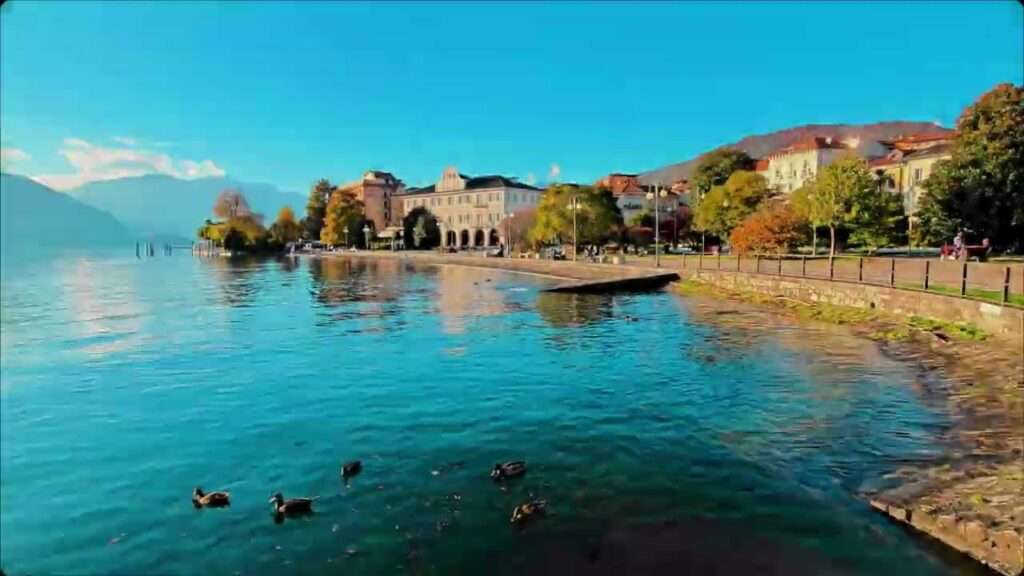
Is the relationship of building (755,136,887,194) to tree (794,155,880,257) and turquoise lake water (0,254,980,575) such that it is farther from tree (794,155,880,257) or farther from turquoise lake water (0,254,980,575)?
turquoise lake water (0,254,980,575)

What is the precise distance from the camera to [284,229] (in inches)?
4993

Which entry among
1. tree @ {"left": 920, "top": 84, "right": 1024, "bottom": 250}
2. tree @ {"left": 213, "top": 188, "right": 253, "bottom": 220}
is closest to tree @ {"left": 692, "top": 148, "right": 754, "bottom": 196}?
tree @ {"left": 920, "top": 84, "right": 1024, "bottom": 250}

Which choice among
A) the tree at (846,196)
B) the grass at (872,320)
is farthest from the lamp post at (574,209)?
the grass at (872,320)

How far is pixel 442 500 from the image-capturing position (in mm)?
7891

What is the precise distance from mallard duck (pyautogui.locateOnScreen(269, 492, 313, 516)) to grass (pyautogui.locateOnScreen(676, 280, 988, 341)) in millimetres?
18061

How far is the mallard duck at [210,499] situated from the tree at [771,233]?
131 feet

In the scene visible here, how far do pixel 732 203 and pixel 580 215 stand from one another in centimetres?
1494

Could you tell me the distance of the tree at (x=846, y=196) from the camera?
1672 inches

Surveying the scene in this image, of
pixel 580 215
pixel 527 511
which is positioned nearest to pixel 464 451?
pixel 527 511

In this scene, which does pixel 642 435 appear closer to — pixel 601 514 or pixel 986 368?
pixel 601 514

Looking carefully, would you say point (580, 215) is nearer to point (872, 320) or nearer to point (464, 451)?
point (872, 320)

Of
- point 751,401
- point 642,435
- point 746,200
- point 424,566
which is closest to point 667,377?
point 751,401

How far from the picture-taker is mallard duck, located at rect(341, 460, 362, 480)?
8.76 meters

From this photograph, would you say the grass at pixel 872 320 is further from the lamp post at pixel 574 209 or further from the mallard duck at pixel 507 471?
the lamp post at pixel 574 209
